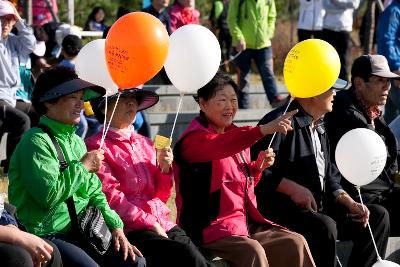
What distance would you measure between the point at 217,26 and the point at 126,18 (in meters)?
12.4

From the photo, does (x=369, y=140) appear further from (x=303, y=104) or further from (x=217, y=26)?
(x=217, y=26)

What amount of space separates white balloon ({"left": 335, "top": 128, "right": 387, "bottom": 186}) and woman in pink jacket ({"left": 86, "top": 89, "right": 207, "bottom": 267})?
3.88 ft

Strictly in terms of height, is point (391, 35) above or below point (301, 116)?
below

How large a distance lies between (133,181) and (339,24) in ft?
21.9

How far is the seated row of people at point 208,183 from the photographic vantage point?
18.9 ft

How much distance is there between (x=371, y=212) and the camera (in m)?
7.38

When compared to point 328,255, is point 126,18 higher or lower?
higher

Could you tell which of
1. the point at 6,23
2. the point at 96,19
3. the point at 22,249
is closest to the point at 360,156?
the point at 22,249

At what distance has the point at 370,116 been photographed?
775 cm

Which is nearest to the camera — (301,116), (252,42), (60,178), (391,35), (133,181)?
(60,178)

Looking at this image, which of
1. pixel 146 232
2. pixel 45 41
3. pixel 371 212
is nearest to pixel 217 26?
pixel 45 41

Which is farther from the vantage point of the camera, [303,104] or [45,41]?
[45,41]

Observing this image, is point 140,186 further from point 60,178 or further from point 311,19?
point 311,19

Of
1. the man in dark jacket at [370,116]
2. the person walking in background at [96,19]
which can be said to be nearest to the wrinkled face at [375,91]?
the man in dark jacket at [370,116]
